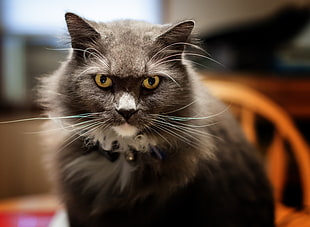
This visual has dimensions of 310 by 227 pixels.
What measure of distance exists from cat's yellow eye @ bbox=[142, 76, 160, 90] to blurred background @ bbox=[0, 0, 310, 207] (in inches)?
52.6

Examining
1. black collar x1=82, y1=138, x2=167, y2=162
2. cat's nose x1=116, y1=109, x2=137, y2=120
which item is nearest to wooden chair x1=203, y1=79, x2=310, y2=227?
black collar x1=82, y1=138, x2=167, y2=162

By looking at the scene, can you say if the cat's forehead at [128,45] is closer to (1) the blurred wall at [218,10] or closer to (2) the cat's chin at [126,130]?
(2) the cat's chin at [126,130]

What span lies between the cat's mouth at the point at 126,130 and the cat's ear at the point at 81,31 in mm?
208

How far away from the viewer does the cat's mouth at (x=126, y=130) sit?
92 cm

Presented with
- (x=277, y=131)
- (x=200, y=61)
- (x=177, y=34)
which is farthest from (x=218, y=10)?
(x=177, y=34)

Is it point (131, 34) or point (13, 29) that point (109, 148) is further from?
point (13, 29)

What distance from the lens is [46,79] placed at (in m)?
1.14

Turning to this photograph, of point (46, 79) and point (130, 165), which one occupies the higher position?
point (46, 79)

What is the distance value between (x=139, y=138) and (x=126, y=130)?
0.06 metres

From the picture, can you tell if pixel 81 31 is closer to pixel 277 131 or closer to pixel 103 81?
pixel 103 81

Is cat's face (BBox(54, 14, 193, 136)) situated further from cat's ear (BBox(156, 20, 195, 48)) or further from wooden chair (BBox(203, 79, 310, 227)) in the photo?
wooden chair (BBox(203, 79, 310, 227))

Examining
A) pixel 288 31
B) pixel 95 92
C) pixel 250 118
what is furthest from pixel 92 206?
pixel 288 31

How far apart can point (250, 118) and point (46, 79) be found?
0.90 metres

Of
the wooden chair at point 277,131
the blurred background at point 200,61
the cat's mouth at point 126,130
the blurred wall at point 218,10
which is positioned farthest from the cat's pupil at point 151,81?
the blurred wall at point 218,10
